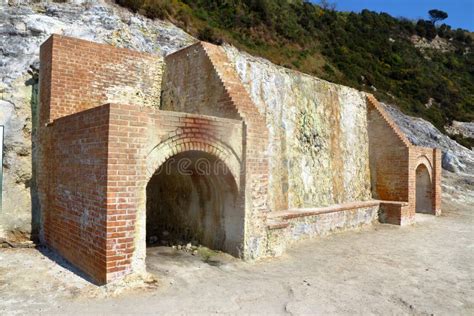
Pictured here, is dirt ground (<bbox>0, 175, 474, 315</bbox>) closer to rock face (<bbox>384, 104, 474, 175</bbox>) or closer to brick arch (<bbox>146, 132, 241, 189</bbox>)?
brick arch (<bbox>146, 132, 241, 189</bbox>)

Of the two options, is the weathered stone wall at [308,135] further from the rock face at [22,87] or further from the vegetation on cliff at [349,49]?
the vegetation on cliff at [349,49]

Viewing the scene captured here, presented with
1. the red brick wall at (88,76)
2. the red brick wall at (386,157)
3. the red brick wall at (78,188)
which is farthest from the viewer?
the red brick wall at (386,157)

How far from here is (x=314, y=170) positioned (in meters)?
10.8

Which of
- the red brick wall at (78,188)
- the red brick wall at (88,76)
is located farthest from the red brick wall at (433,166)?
the red brick wall at (78,188)

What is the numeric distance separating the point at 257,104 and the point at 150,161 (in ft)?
15.5

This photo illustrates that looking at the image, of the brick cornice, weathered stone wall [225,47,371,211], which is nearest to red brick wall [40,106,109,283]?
weathered stone wall [225,47,371,211]

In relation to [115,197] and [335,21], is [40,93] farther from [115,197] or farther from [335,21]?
[335,21]

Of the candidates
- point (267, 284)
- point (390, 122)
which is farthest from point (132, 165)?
point (390, 122)

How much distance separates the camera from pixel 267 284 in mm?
5496

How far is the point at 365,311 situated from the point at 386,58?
38502 mm

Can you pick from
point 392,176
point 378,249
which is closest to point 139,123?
point 378,249

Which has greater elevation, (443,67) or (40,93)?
(443,67)

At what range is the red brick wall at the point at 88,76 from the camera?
7.08 meters

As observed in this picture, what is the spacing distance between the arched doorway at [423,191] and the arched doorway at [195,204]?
9.73m
